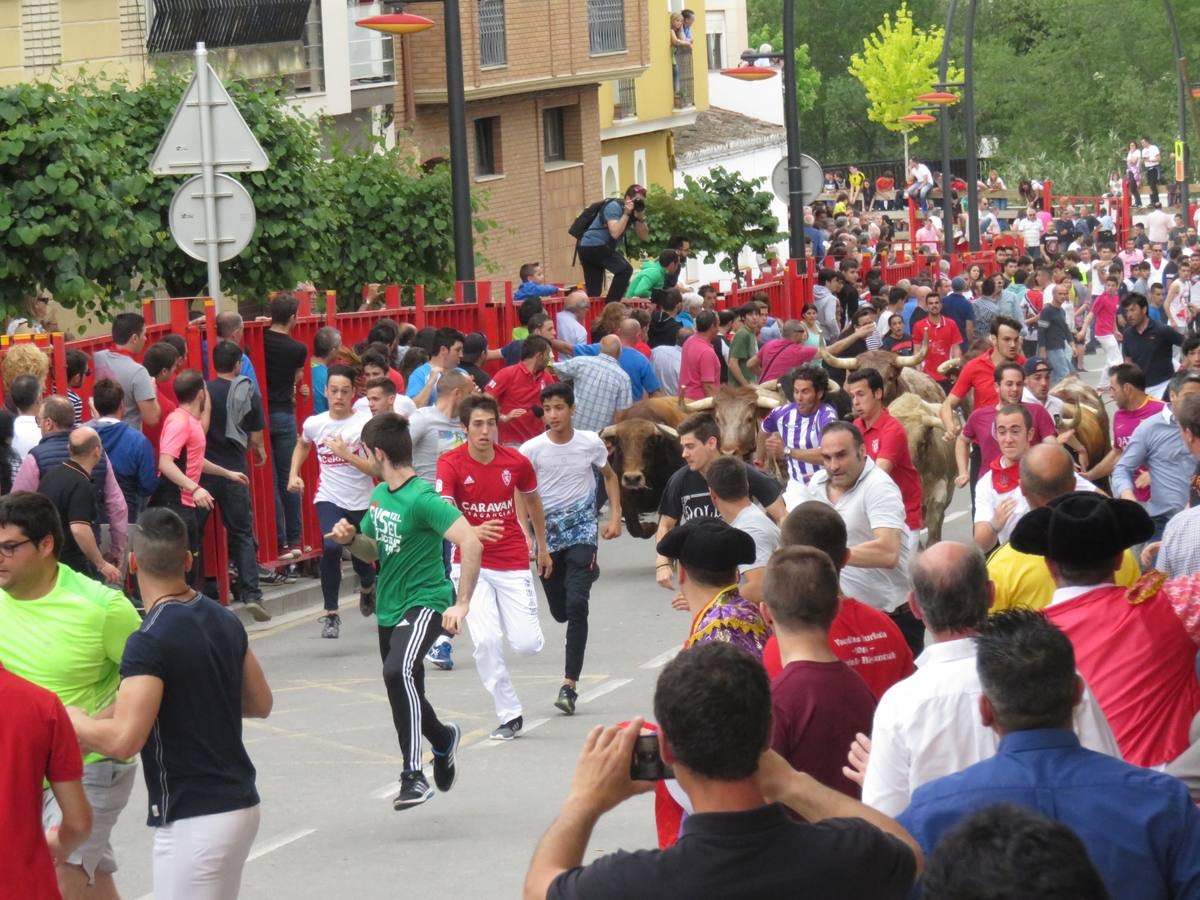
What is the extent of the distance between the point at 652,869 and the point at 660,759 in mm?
256

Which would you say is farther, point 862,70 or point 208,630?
point 862,70

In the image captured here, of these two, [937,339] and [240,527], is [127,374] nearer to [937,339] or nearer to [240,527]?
[240,527]

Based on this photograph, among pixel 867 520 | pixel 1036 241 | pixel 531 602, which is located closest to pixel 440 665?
pixel 531 602

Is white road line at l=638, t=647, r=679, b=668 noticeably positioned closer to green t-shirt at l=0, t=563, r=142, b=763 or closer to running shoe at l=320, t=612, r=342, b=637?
running shoe at l=320, t=612, r=342, b=637

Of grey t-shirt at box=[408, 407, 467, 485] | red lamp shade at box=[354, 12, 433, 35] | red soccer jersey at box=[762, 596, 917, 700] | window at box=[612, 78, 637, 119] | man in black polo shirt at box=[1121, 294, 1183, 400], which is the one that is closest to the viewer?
red soccer jersey at box=[762, 596, 917, 700]

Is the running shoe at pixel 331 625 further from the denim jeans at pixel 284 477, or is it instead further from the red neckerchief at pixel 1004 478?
the red neckerchief at pixel 1004 478

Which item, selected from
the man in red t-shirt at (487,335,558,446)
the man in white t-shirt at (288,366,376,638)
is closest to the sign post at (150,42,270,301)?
the man in white t-shirt at (288,366,376,638)

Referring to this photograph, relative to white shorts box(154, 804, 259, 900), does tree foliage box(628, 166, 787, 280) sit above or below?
above

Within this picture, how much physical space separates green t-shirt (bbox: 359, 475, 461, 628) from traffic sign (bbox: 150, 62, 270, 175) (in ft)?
15.2

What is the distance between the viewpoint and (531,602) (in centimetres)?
1183

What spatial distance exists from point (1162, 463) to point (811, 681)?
6580 mm

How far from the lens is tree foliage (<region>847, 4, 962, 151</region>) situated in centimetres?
7706

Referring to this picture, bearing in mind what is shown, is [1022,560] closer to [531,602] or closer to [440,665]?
[531,602]

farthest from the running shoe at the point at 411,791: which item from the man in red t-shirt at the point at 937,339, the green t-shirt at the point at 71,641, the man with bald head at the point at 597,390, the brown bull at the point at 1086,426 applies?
the man in red t-shirt at the point at 937,339
